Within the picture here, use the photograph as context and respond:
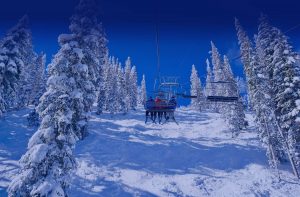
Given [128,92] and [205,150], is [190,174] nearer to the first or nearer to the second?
[205,150]

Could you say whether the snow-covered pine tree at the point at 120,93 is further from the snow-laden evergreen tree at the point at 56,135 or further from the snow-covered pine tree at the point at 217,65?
the snow-laden evergreen tree at the point at 56,135

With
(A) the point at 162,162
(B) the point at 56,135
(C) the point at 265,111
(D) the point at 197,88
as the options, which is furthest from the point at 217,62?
(B) the point at 56,135

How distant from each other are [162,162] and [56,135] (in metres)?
21.2

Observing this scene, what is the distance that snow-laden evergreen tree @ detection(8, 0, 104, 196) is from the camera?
581 inches

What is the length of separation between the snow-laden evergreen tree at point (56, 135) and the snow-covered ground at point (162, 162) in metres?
5.94

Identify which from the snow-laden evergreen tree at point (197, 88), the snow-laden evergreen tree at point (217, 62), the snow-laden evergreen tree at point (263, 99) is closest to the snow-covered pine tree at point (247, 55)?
the snow-laden evergreen tree at point (263, 99)

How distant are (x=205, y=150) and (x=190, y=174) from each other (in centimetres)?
833

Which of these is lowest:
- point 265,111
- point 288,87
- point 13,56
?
point 265,111

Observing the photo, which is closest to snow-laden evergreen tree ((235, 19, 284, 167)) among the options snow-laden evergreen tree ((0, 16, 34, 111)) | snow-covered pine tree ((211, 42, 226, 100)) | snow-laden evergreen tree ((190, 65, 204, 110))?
snow-covered pine tree ((211, 42, 226, 100))

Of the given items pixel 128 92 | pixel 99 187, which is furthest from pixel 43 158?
pixel 128 92

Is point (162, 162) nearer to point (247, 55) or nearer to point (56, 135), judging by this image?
point (247, 55)

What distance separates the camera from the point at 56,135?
15797mm

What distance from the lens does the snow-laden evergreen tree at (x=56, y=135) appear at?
48.4ft

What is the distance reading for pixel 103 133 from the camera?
45.0m
